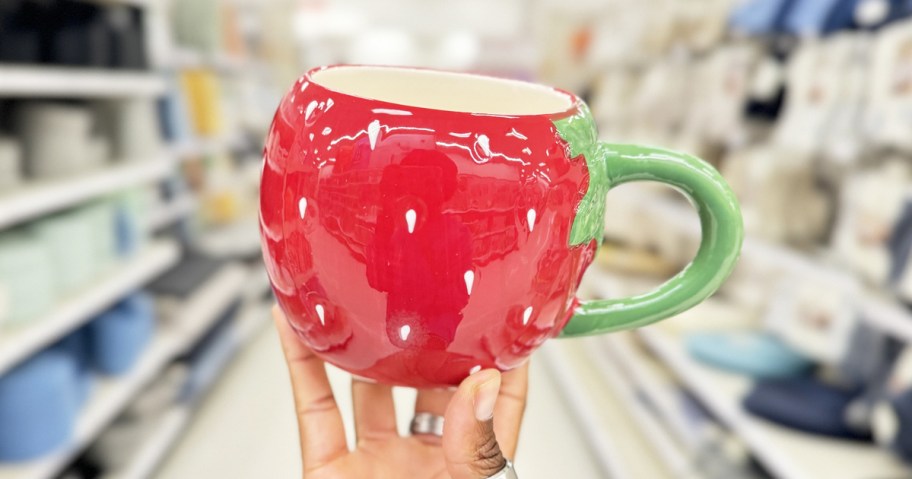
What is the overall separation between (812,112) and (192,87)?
2.43m

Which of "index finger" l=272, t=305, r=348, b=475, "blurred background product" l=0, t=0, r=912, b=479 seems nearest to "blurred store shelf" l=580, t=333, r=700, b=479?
"blurred background product" l=0, t=0, r=912, b=479

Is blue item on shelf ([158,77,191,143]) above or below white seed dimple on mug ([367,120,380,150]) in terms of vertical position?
below

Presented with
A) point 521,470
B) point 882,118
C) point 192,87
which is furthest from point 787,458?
point 192,87

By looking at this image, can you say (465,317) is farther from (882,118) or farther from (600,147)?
(882,118)

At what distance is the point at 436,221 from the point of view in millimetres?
379

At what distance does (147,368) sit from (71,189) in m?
0.67

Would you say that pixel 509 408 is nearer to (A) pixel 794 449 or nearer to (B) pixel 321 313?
(B) pixel 321 313

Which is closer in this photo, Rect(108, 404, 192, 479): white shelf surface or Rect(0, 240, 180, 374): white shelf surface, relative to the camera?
Rect(0, 240, 180, 374): white shelf surface

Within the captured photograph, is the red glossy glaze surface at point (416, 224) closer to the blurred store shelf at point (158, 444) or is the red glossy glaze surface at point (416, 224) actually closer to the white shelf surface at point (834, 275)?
the white shelf surface at point (834, 275)

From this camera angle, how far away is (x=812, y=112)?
150 cm

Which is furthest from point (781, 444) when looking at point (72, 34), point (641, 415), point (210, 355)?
point (210, 355)

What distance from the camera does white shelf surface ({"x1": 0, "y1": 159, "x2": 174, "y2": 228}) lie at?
1.30 meters

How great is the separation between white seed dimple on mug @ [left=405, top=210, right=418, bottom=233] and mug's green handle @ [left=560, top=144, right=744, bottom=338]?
16 centimetres

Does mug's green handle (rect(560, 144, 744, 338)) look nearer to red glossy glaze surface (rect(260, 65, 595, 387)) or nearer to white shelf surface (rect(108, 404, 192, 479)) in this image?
red glossy glaze surface (rect(260, 65, 595, 387))
